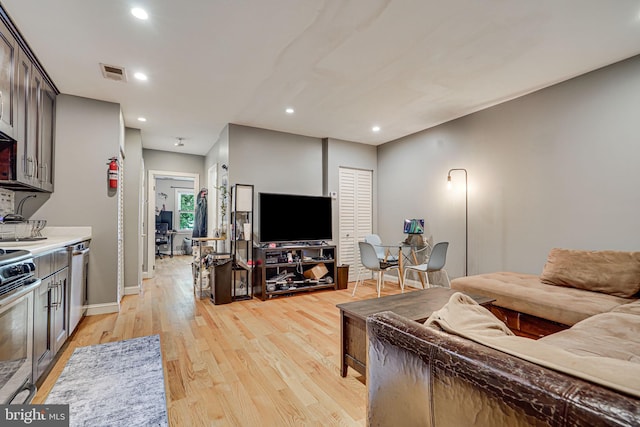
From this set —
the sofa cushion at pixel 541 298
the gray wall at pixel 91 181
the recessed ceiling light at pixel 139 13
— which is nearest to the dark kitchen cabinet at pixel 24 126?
the gray wall at pixel 91 181

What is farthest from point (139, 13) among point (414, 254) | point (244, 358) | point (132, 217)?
point (414, 254)

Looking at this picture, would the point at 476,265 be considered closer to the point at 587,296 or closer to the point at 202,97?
the point at 587,296

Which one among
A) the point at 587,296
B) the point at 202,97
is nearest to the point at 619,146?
the point at 587,296

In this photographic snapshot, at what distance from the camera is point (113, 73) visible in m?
2.98

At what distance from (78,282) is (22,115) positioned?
1.59m

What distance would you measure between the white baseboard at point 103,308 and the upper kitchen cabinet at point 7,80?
2075mm

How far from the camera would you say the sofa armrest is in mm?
504

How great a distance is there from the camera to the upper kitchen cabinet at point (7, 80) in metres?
2.18

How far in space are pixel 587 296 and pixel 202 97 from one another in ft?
14.3

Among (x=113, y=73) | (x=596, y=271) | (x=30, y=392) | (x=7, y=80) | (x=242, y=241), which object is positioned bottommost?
(x=30, y=392)

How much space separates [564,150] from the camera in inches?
127

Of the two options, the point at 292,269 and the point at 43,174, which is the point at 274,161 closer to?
the point at 292,269

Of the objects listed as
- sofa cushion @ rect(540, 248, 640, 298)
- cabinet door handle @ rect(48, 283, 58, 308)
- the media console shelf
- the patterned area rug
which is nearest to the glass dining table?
the media console shelf

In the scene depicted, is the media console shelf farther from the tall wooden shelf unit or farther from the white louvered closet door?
the white louvered closet door
